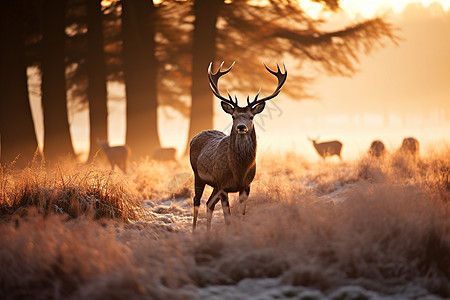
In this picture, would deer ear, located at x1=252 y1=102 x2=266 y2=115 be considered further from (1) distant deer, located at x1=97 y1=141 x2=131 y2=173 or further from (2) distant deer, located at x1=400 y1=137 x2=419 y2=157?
(1) distant deer, located at x1=97 y1=141 x2=131 y2=173

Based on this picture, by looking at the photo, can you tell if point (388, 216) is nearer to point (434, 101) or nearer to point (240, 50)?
point (240, 50)

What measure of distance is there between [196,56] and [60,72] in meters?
4.36

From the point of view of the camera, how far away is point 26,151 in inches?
510

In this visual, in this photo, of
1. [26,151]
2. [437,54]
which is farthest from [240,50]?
[437,54]

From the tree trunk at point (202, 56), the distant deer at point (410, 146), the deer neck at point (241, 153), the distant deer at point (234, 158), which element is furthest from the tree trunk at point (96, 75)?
the deer neck at point (241, 153)

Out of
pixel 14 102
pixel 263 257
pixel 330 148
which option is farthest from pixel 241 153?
pixel 14 102

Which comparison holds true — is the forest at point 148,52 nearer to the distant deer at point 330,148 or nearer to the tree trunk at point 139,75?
the tree trunk at point 139,75

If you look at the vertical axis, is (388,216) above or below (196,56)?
below

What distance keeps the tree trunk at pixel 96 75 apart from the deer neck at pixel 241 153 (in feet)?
33.7

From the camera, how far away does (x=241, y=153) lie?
565 cm

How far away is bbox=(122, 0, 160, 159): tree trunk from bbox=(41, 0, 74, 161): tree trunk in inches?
77.5

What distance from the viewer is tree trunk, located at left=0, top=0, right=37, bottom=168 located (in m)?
13.0

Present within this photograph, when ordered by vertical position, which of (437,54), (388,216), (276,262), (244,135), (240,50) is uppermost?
(437,54)

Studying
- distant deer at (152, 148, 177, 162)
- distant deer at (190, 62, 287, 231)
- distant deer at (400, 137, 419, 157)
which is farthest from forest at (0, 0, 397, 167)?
distant deer at (190, 62, 287, 231)
